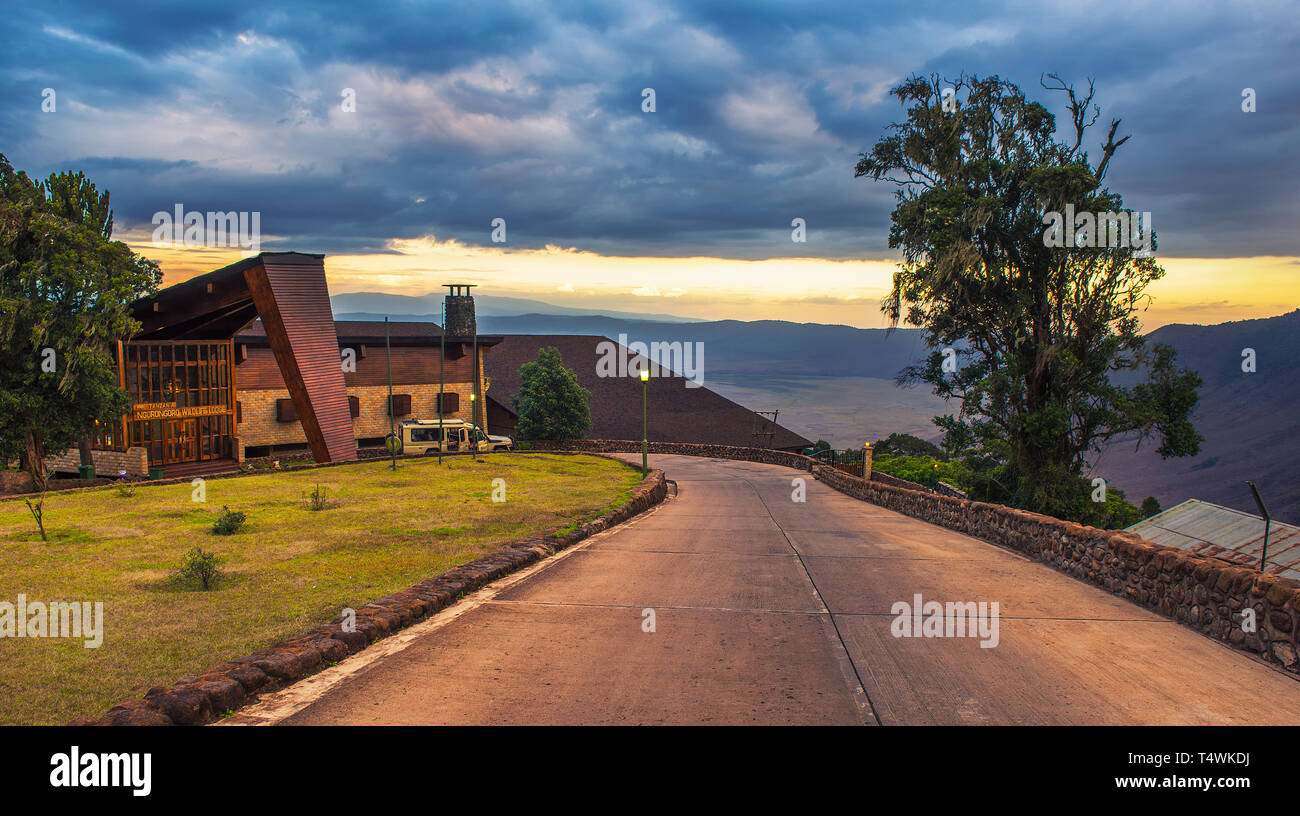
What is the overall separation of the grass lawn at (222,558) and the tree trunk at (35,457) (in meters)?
5.98

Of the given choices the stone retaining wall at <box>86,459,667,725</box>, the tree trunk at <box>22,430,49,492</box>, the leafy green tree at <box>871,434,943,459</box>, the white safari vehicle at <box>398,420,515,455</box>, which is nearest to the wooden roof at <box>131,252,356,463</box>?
the tree trunk at <box>22,430,49,492</box>

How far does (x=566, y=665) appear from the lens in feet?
25.8

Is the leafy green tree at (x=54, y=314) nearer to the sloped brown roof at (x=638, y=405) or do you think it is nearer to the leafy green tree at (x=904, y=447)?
the sloped brown roof at (x=638, y=405)

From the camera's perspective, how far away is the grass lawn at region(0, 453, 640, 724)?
7.80 meters

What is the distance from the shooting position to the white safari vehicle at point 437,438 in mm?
45000

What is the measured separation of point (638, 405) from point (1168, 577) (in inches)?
2389

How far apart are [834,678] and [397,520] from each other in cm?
1348

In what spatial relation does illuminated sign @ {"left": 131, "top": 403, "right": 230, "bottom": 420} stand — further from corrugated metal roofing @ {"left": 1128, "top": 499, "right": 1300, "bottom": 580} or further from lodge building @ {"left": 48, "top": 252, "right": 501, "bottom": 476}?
corrugated metal roofing @ {"left": 1128, "top": 499, "right": 1300, "bottom": 580}

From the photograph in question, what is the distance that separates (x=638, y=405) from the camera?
233ft

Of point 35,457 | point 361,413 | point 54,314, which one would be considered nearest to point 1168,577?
point 54,314

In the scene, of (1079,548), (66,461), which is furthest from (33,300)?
(1079,548)

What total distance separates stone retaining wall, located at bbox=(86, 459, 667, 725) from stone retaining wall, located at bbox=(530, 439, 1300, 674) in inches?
371

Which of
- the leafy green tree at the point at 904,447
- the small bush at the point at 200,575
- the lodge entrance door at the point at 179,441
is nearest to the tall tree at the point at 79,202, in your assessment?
the lodge entrance door at the point at 179,441
